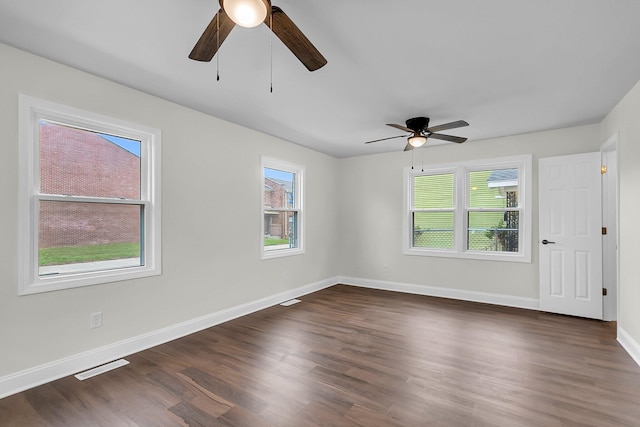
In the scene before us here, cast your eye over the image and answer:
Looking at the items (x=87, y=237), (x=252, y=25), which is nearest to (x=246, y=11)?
(x=252, y=25)

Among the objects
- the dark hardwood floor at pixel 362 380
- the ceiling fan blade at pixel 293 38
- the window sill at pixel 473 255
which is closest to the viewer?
the ceiling fan blade at pixel 293 38

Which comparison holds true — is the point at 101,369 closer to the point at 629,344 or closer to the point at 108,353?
the point at 108,353

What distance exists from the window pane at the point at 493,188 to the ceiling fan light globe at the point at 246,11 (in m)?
4.59

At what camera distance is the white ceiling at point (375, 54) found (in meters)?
1.93

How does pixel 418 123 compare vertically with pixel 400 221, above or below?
above

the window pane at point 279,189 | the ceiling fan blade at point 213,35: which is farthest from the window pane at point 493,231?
the ceiling fan blade at point 213,35

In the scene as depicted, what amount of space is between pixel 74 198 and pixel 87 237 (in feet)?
1.22

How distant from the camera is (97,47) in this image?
2.35 meters

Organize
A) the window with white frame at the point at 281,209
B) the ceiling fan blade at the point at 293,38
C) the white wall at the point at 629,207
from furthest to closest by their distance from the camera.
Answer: the window with white frame at the point at 281,209, the white wall at the point at 629,207, the ceiling fan blade at the point at 293,38

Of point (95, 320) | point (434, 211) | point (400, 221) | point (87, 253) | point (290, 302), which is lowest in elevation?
point (290, 302)

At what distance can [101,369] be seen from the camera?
108 inches

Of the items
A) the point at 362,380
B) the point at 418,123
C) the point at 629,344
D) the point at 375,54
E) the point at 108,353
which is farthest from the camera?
the point at 418,123

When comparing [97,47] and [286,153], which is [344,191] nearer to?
[286,153]

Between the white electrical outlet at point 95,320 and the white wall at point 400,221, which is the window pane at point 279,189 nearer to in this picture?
the white wall at point 400,221
